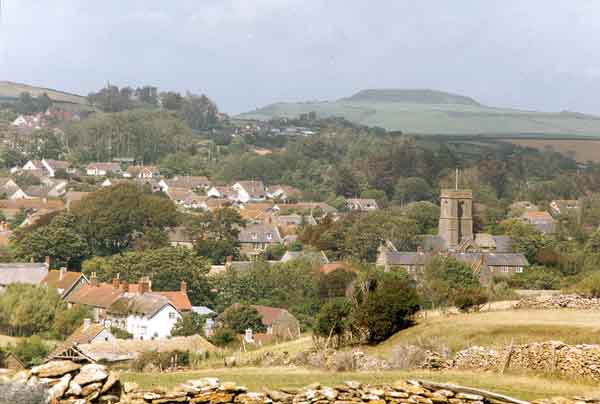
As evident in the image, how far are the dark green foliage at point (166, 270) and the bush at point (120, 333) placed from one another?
7.82 meters

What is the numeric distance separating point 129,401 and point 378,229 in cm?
5579

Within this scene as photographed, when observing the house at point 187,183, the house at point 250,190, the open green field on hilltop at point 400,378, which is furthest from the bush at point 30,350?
the house at point 250,190

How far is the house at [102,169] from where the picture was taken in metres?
113

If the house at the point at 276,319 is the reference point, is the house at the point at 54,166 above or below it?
above

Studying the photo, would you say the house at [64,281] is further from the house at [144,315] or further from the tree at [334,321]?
the tree at [334,321]

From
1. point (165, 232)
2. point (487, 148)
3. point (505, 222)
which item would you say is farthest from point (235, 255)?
point (487, 148)

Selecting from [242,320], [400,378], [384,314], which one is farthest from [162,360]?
[242,320]

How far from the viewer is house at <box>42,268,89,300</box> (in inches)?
1942

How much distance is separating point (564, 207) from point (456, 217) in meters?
32.8

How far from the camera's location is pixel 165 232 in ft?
229

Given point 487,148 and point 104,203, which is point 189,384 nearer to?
point 104,203

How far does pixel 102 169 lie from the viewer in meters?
115

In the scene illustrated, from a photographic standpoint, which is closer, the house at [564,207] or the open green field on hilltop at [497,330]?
the open green field on hilltop at [497,330]

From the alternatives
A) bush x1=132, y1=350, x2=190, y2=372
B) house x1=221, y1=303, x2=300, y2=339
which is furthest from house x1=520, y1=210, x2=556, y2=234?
bush x1=132, y1=350, x2=190, y2=372
